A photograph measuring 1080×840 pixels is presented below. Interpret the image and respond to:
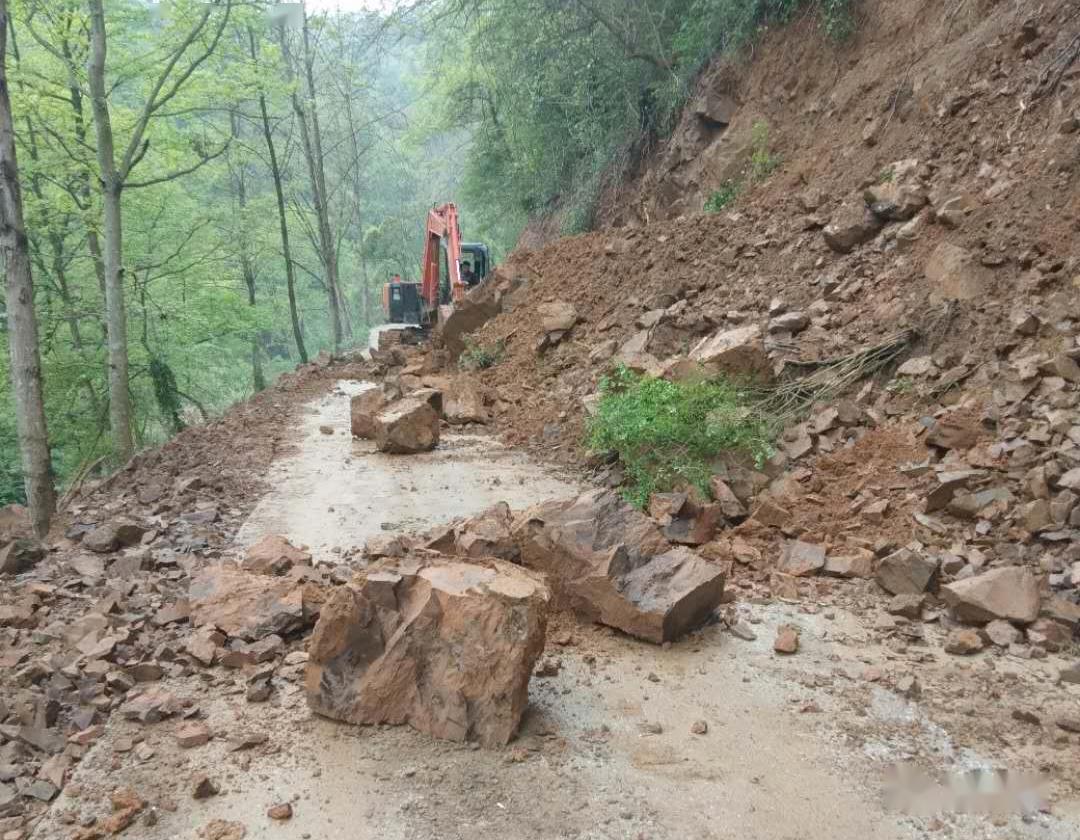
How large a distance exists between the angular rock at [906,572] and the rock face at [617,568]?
108 centimetres

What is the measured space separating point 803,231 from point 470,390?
487cm

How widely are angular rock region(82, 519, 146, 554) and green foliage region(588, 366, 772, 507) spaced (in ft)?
12.8

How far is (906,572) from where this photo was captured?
4613mm

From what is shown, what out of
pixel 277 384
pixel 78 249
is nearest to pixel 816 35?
pixel 277 384

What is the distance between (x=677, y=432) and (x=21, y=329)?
554 cm

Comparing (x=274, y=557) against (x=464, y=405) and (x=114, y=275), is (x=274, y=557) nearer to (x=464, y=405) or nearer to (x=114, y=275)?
(x=464, y=405)

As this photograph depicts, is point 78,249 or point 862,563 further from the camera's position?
point 78,249

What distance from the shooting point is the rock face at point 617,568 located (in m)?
4.28

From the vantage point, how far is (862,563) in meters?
4.98

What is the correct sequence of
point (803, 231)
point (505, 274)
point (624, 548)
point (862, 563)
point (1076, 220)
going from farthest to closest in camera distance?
point (505, 274) → point (803, 231) → point (1076, 220) → point (862, 563) → point (624, 548)

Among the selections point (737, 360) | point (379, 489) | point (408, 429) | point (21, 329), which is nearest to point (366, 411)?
point (408, 429)

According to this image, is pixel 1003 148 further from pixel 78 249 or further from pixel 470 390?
pixel 78 249

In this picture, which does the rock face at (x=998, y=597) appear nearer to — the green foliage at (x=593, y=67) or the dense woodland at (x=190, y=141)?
the dense woodland at (x=190, y=141)

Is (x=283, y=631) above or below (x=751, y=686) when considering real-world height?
above
